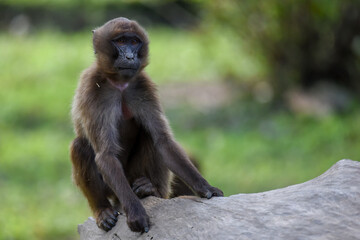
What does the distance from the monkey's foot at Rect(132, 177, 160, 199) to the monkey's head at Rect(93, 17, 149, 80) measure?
2.85 feet

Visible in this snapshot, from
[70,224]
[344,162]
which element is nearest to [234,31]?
[70,224]

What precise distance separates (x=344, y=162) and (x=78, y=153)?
2.22 meters

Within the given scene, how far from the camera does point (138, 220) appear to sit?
15.6ft

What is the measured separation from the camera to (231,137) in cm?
1027

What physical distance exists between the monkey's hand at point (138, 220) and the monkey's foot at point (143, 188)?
0.53m

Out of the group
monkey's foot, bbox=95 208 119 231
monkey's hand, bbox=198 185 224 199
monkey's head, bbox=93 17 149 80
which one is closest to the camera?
monkey's hand, bbox=198 185 224 199

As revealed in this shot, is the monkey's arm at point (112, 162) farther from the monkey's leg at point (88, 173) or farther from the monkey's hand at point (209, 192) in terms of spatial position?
the monkey's hand at point (209, 192)

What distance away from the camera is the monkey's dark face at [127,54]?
5.32 m

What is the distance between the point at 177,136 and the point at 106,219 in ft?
16.9

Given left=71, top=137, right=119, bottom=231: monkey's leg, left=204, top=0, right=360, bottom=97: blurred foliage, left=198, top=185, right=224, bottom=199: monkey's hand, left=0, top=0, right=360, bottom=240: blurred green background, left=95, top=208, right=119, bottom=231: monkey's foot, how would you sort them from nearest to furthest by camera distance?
left=198, top=185, right=224, bottom=199: monkey's hand → left=95, top=208, right=119, bottom=231: monkey's foot → left=71, top=137, right=119, bottom=231: monkey's leg → left=0, top=0, right=360, bottom=240: blurred green background → left=204, top=0, right=360, bottom=97: blurred foliage

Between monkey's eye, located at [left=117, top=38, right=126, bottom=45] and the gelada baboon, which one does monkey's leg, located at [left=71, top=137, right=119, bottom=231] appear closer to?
the gelada baboon

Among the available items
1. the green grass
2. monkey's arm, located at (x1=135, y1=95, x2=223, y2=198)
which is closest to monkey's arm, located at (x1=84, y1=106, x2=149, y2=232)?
monkey's arm, located at (x1=135, y1=95, x2=223, y2=198)

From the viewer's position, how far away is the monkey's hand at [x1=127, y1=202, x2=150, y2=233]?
4.77 metres

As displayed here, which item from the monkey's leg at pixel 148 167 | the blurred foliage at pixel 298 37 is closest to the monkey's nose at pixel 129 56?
the monkey's leg at pixel 148 167
